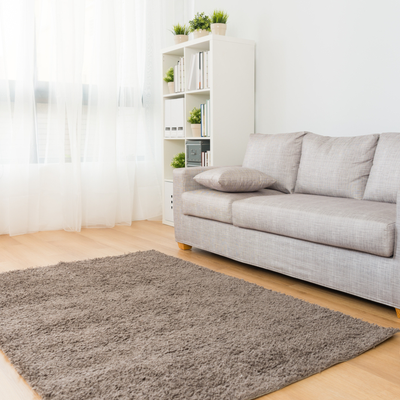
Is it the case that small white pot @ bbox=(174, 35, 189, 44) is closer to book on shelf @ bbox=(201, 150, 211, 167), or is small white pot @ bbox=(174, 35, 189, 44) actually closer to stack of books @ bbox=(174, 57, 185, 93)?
stack of books @ bbox=(174, 57, 185, 93)

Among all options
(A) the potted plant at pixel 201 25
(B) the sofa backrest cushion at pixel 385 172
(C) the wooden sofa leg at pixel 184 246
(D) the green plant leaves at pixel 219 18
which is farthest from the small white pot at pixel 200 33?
(B) the sofa backrest cushion at pixel 385 172

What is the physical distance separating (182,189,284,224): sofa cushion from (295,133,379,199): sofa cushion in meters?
0.29

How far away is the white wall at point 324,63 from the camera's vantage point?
9.84ft

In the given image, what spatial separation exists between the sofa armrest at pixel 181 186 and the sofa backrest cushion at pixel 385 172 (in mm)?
1126

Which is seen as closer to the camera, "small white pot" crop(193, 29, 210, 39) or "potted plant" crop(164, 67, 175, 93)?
"small white pot" crop(193, 29, 210, 39)

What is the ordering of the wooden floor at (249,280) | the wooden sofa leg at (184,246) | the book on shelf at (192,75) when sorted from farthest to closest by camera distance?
1. the book on shelf at (192,75)
2. the wooden sofa leg at (184,246)
3. the wooden floor at (249,280)

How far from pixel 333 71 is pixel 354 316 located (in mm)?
1952

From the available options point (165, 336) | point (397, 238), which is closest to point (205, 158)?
point (397, 238)

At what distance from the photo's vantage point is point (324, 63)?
338 centimetres

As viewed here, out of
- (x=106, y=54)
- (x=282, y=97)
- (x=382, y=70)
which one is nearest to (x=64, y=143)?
(x=106, y=54)

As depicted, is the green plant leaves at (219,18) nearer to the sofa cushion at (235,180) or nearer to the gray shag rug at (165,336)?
the sofa cushion at (235,180)

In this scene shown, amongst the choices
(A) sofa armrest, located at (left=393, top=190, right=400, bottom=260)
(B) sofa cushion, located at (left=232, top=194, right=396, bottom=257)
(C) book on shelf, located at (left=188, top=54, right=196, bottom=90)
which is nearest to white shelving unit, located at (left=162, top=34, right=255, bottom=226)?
(C) book on shelf, located at (left=188, top=54, right=196, bottom=90)

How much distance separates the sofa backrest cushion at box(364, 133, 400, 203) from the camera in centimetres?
247

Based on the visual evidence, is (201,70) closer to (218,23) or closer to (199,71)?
(199,71)
